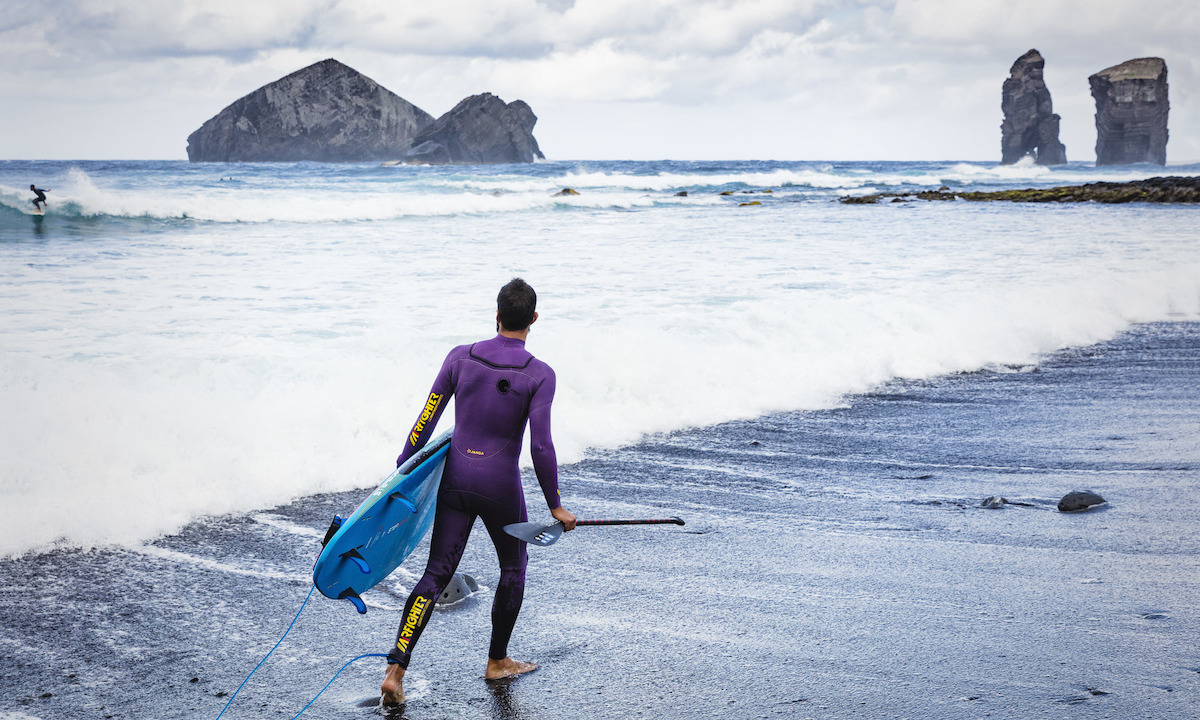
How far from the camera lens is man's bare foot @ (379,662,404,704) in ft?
11.2

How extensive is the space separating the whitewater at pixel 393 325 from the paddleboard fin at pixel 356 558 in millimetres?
2493

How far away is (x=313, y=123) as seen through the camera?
111 m

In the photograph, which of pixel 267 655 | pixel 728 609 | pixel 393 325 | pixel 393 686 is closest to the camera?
pixel 393 686

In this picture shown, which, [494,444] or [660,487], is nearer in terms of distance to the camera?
[494,444]

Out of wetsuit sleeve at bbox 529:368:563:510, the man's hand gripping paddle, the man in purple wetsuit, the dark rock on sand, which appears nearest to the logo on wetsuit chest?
the man in purple wetsuit

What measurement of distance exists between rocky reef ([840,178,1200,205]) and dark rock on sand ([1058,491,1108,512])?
39.5 m

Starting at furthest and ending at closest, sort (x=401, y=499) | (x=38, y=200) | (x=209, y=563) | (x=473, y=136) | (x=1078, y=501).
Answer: (x=473, y=136)
(x=38, y=200)
(x=1078, y=501)
(x=209, y=563)
(x=401, y=499)

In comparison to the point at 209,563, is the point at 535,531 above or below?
above

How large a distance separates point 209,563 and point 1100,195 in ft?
151

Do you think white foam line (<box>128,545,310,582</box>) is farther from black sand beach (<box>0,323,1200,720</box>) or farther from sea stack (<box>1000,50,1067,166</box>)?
sea stack (<box>1000,50,1067,166</box>)

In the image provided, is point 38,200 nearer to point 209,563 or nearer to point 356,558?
point 209,563

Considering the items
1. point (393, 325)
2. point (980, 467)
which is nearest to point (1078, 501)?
point (980, 467)

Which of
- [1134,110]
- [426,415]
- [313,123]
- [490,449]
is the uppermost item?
[313,123]

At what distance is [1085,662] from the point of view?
368 cm
